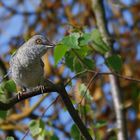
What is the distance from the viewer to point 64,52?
315cm

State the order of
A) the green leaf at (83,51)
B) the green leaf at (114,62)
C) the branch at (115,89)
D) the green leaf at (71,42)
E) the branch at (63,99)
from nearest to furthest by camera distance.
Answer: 1. the branch at (63,99)
2. the green leaf at (71,42)
3. the green leaf at (83,51)
4. the green leaf at (114,62)
5. the branch at (115,89)

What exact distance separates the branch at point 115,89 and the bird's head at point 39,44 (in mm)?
756

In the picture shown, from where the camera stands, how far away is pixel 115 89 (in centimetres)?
473

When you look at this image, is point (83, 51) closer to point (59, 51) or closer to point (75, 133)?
point (59, 51)

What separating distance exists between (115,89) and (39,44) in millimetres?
1050

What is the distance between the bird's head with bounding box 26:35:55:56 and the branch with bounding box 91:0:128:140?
2.48 ft

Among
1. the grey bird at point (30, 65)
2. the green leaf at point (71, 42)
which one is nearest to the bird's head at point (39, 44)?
the grey bird at point (30, 65)


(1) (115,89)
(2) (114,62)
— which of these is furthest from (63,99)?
(1) (115,89)

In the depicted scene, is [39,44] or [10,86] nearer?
[10,86]

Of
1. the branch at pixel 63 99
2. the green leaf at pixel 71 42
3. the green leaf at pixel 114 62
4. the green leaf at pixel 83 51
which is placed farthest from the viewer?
the green leaf at pixel 114 62

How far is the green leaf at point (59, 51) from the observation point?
3150 millimetres

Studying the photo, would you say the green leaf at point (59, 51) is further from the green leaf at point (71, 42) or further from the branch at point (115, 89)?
the branch at point (115, 89)

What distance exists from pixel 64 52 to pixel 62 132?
2487 mm

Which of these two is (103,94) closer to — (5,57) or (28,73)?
(5,57)
